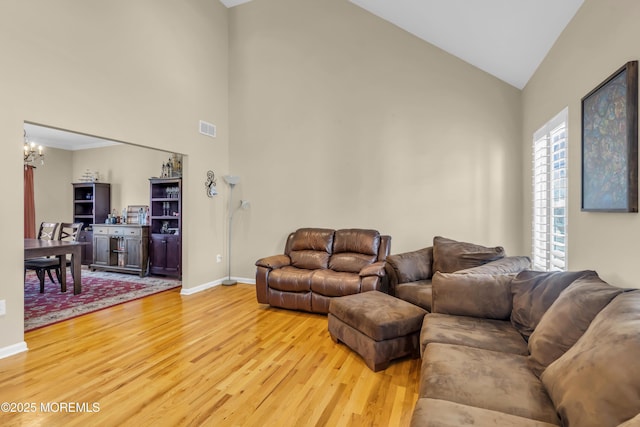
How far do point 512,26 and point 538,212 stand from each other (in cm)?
197

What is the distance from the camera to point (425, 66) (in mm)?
4352

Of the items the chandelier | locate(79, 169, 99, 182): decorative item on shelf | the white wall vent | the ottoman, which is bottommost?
the ottoman

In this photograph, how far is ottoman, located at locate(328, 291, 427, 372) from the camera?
2.45 metres

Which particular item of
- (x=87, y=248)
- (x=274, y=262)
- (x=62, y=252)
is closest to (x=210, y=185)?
(x=274, y=262)

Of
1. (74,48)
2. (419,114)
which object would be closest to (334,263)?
(419,114)

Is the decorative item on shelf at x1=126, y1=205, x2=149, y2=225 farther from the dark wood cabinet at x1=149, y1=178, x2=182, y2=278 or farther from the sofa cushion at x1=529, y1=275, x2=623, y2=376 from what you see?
the sofa cushion at x1=529, y1=275, x2=623, y2=376

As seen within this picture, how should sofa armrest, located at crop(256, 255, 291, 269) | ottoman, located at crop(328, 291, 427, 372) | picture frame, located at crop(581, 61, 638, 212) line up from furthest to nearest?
sofa armrest, located at crop(256, 255, 291, 269) < ottoman, located at crop(328, 291, 427, 372) < picture frame, located at crop(581, 61, 638, 212)

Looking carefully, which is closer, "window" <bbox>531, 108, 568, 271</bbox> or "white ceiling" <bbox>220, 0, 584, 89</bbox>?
"white ceiling" <bbox>220, 0, 584, 89</bbox>

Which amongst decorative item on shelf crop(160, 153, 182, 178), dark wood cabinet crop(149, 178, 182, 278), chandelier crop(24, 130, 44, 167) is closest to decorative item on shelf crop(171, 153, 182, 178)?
decorative item on shelf crop(160, 153, 182, 178)

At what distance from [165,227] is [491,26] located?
597 centimetres

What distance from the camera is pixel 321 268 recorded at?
4.17 m

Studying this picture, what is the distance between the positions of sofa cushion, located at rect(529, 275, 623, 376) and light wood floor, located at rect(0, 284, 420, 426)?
0.86 m

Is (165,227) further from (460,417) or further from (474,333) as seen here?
(460,417)

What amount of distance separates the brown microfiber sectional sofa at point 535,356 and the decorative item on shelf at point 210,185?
12.9 ft
